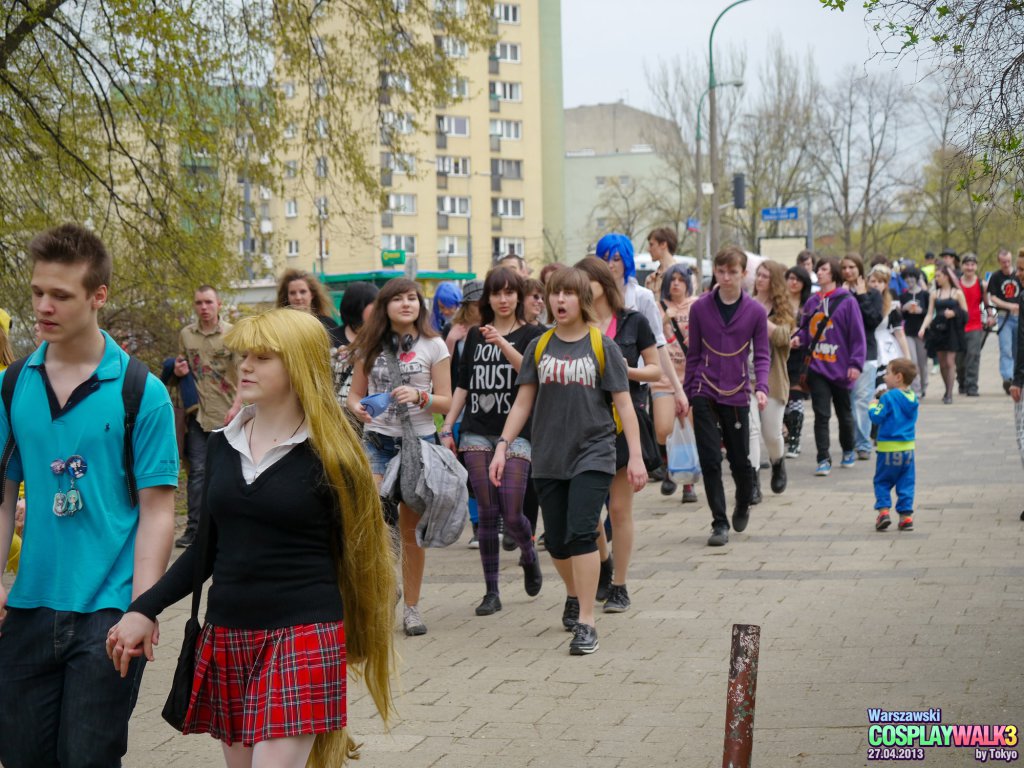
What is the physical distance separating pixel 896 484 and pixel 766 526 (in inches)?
41.6

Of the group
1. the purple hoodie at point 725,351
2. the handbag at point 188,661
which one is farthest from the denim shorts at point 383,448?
the handbag at point 188,661

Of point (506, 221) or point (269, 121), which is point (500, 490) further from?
point (506, 221)

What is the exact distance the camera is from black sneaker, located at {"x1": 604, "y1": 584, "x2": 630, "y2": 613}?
796cm

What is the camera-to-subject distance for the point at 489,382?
8133mm

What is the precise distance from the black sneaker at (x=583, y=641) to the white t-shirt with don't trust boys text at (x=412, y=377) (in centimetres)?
143

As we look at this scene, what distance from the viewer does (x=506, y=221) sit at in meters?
85.4

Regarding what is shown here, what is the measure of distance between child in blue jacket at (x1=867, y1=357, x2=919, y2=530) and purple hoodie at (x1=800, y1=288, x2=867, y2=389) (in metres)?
3.63

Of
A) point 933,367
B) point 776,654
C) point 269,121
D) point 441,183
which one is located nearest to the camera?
point 776,654

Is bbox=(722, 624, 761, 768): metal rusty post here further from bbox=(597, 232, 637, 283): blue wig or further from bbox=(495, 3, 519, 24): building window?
bbox=(495, 3, 519, 24): building window

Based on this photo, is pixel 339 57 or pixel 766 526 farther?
pixel 339 57

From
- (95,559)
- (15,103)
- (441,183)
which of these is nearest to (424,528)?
(95,559)

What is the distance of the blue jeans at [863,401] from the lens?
1518 centimetres

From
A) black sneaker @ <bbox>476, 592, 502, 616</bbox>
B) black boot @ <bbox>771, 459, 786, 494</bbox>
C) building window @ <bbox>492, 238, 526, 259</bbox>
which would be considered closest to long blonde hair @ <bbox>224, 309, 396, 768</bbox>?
black sneaker @ <bbox>476, 592, 502, 616</bbox>

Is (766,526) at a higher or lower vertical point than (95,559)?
lower
